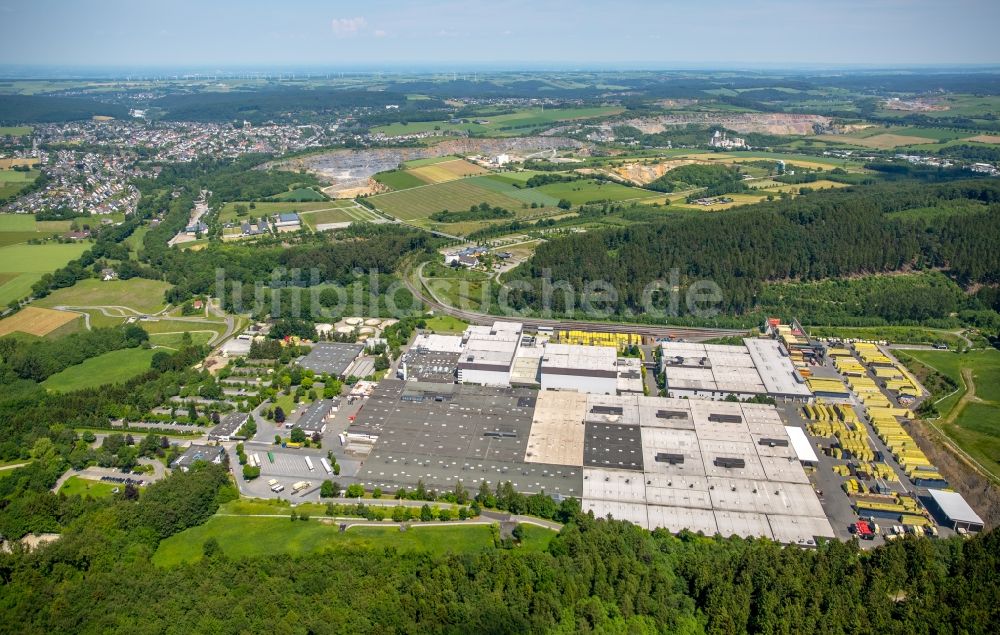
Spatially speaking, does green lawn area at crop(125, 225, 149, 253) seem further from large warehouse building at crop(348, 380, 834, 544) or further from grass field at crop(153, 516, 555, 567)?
grass field at crop(153, 516, 555, 567)

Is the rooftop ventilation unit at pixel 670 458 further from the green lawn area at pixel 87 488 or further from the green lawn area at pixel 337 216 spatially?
the green lawn area at pixel 337 216

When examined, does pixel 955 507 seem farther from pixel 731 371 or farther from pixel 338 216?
pixel 338 216

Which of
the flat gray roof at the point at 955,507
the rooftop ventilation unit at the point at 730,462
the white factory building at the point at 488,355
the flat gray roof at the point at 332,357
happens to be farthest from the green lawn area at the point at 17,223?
the flat gray roof at the point at 955,507

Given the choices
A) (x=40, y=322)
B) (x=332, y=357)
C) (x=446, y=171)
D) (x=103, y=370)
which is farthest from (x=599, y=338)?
(x=446, y=171)

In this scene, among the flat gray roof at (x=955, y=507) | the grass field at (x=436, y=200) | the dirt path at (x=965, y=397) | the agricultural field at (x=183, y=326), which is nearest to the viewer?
the flat gray roof at (x=955, y=507)

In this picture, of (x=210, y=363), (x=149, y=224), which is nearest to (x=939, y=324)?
(x=210, y=363)

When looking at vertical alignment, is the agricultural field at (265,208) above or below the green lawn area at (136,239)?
above
